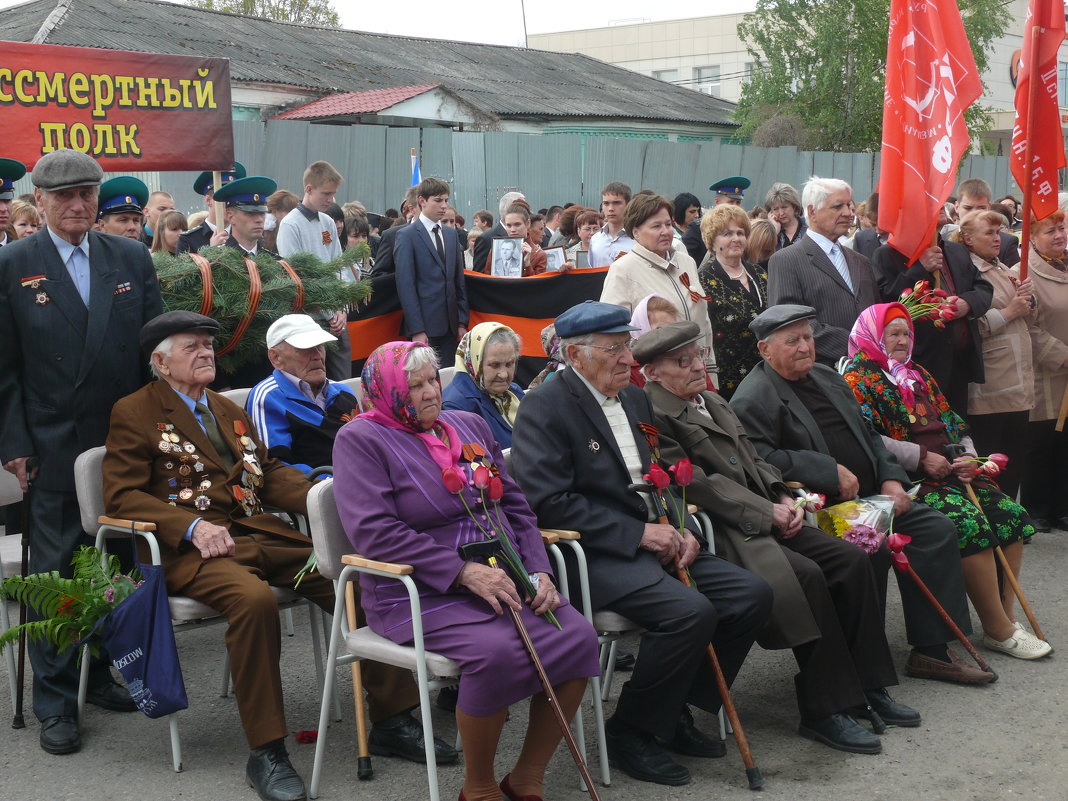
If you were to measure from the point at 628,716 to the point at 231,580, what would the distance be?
60.9 inches

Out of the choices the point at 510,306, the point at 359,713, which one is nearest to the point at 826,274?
the point at 510,306

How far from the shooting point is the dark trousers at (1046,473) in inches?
311

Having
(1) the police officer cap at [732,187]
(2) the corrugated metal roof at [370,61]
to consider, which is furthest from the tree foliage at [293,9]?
(1) the police officer cap at [732,187]

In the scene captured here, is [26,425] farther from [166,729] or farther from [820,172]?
[820,172]

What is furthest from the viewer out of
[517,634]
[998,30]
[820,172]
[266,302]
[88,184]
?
[998,30]

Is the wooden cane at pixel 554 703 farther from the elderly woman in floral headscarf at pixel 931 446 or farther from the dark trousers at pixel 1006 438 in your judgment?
the dark trousers at pixel 1006 438

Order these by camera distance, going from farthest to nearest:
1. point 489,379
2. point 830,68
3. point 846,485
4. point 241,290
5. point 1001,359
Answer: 1. point 830,68
2. point 1001,359
3. point 241,290
4. point 489,379
5. point 846,485

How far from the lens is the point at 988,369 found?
748 cm

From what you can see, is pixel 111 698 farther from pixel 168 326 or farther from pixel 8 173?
pixel 8 173

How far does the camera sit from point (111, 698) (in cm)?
504

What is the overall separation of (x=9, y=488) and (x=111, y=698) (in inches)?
40.5

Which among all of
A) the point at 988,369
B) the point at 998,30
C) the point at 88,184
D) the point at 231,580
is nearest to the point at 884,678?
the point at 231,580

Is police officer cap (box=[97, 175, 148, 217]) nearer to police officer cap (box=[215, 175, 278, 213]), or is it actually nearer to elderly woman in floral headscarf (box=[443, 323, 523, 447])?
police officer cap (box=[215, 175, 278, 213])

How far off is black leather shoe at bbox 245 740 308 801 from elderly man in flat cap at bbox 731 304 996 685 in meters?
2.45
